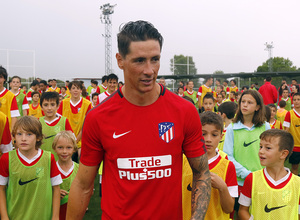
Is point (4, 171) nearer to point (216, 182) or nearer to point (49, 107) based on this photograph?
point (49, 107)

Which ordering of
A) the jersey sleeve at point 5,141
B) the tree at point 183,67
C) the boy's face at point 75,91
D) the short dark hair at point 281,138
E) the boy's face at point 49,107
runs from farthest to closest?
the tree at point 183,67
the boy's face at point 75,91
the boy's face at point 49,107
the jersey sleeve at point 5,141
the short dark hair at point 281,138

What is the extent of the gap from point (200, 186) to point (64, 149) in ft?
8.39

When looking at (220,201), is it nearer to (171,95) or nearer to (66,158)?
(171,95)

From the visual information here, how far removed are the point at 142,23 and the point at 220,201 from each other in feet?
5.59

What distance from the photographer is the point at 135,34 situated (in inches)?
68.6

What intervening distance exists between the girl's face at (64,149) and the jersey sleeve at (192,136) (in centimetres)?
255

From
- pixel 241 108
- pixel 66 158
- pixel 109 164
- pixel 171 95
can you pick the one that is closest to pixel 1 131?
pixel 66 158

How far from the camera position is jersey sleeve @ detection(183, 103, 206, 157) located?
182cm

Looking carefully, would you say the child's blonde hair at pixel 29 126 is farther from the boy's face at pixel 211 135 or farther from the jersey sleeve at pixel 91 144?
the boy's face at pixel 211 135

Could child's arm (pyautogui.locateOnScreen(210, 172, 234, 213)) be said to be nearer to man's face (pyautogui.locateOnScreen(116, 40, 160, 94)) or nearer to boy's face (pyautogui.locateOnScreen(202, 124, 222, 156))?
boy's face (pyautogui.locateOnScreen(202, 124, 222, 156))

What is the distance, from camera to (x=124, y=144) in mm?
1734

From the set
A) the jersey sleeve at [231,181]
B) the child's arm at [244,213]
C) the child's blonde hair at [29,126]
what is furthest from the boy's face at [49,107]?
the child's arm at [244,213]

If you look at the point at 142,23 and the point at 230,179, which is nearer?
the point at 142,23

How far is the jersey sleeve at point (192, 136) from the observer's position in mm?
1821
